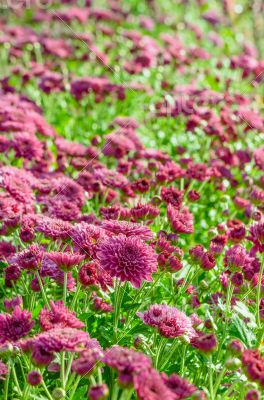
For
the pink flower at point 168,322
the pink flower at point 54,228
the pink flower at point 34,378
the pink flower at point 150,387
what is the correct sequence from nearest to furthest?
the pink flower at point 150,387 < the pink flower at point 34,378 < the pink flower at point 168,322 < the pink flower at point 54,228

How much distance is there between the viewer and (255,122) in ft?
12.2

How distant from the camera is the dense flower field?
174cm

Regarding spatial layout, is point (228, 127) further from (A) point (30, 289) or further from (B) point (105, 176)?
(A) point (30, 289)

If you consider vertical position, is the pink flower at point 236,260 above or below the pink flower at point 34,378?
above

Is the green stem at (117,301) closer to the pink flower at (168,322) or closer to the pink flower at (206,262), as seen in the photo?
the pink flower at (168,322)

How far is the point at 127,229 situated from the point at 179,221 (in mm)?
345

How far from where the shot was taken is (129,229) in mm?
2062

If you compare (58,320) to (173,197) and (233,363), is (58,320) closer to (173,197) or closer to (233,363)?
(233,363)

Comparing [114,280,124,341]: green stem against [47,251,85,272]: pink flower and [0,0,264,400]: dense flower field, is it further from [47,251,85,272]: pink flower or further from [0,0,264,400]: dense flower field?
[47,251,85,272]: pink flower

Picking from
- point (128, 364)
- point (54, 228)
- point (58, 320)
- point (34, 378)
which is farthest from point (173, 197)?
point (128, 364)

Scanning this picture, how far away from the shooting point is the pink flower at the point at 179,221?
235 centimetres

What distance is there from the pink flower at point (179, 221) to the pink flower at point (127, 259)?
1.42 ft

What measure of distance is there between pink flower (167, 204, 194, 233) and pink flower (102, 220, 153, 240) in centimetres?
29

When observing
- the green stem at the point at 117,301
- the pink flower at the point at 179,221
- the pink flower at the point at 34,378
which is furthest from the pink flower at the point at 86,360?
the pink flower at the point at 179,221
